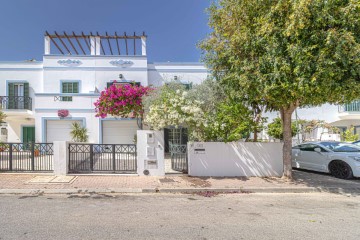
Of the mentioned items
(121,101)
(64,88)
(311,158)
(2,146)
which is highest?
(64,88)

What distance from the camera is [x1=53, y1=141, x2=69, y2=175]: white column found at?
855 cm

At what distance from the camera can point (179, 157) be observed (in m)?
9.13

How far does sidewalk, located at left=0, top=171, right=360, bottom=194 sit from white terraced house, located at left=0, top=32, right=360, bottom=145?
6829 mm

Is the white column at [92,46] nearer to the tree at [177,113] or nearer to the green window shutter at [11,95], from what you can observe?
the green window shutter at [11,95]

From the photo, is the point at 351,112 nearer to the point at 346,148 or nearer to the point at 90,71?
the point at 346,148

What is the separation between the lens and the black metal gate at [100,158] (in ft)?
29.0

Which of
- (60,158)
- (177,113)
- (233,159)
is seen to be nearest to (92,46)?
(60,158)

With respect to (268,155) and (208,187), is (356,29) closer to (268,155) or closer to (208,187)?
(268,155)

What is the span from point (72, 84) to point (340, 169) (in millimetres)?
17045

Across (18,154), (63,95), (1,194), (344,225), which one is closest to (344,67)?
(344,225)

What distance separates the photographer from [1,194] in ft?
21.7

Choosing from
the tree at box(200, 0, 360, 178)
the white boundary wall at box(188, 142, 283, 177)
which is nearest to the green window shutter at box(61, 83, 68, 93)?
the white boundary wall at box(188, 142, 283, 177)

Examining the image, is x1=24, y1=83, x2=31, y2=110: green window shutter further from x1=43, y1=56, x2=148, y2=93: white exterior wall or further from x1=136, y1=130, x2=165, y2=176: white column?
x1=136, y1=130, x2=165, y2=176: white column

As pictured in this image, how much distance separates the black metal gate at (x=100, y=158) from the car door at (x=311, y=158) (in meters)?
8.04
